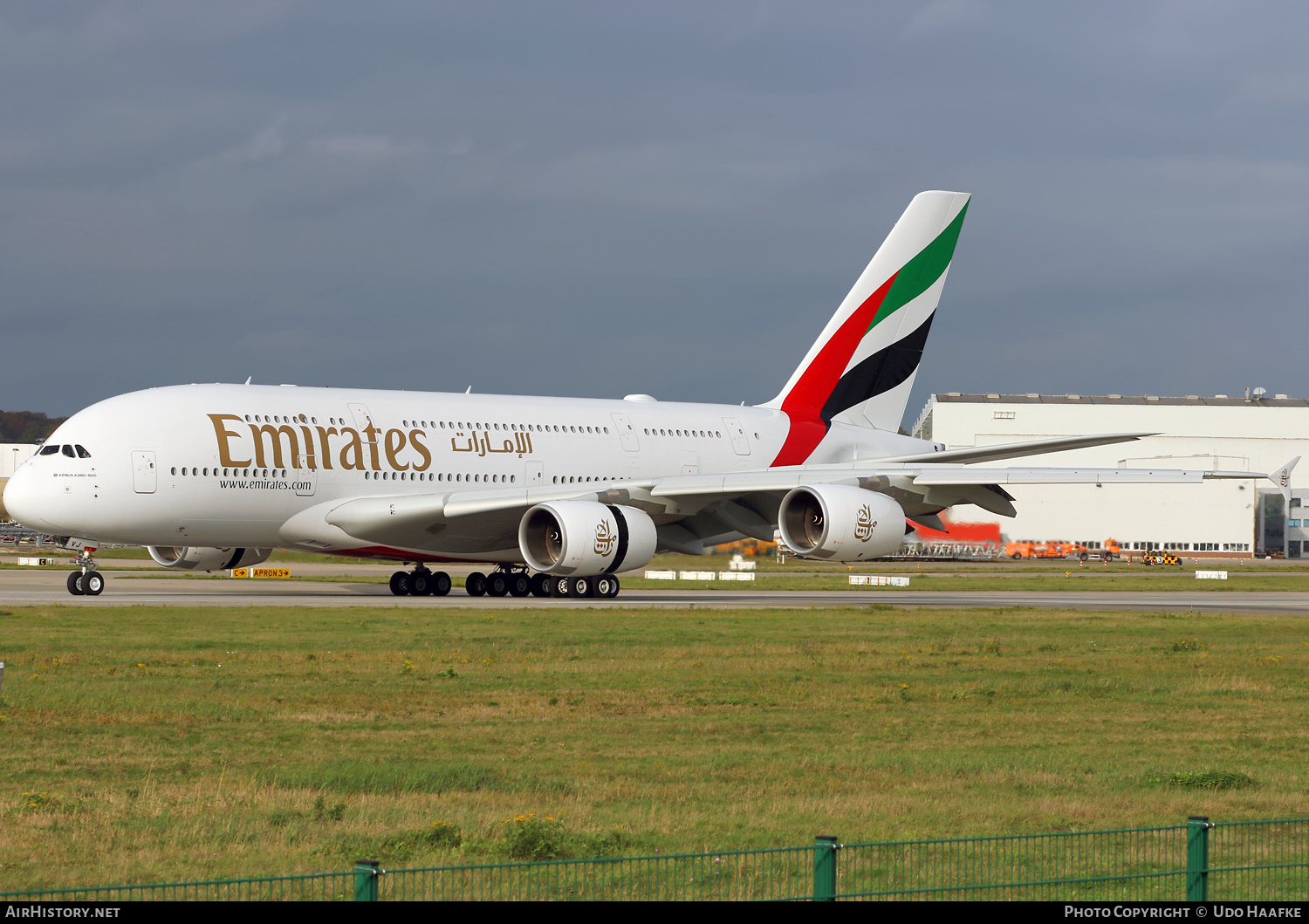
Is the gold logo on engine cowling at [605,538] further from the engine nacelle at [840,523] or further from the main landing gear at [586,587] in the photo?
the engine nacelle at [840,523]

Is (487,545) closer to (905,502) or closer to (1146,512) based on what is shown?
(905,502)

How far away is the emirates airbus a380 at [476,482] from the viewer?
3478cm

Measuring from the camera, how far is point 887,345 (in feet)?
155

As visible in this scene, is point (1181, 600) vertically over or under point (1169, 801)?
over

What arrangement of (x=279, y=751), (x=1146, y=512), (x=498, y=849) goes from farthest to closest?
(x=1146, y=512)
(x=279, y=751)
(x=498, y=849)

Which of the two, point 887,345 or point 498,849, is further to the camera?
point 887,345

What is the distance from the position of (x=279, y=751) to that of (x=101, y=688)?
15.8 feet

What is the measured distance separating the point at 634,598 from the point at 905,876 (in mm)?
31042

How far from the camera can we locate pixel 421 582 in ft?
139

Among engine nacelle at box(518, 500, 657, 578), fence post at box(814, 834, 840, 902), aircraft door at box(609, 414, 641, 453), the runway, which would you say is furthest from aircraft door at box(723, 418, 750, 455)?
fence post at box(814, 834, 840, 902)

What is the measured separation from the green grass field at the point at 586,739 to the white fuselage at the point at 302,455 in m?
7.08

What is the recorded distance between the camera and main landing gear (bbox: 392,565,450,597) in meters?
42.1

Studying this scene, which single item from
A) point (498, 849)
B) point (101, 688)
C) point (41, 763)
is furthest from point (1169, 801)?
point (101, 688)

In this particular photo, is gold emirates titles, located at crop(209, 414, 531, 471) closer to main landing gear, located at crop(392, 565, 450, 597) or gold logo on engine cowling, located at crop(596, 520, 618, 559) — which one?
main landing gear, located at crop(392, 565, 450, 597)
